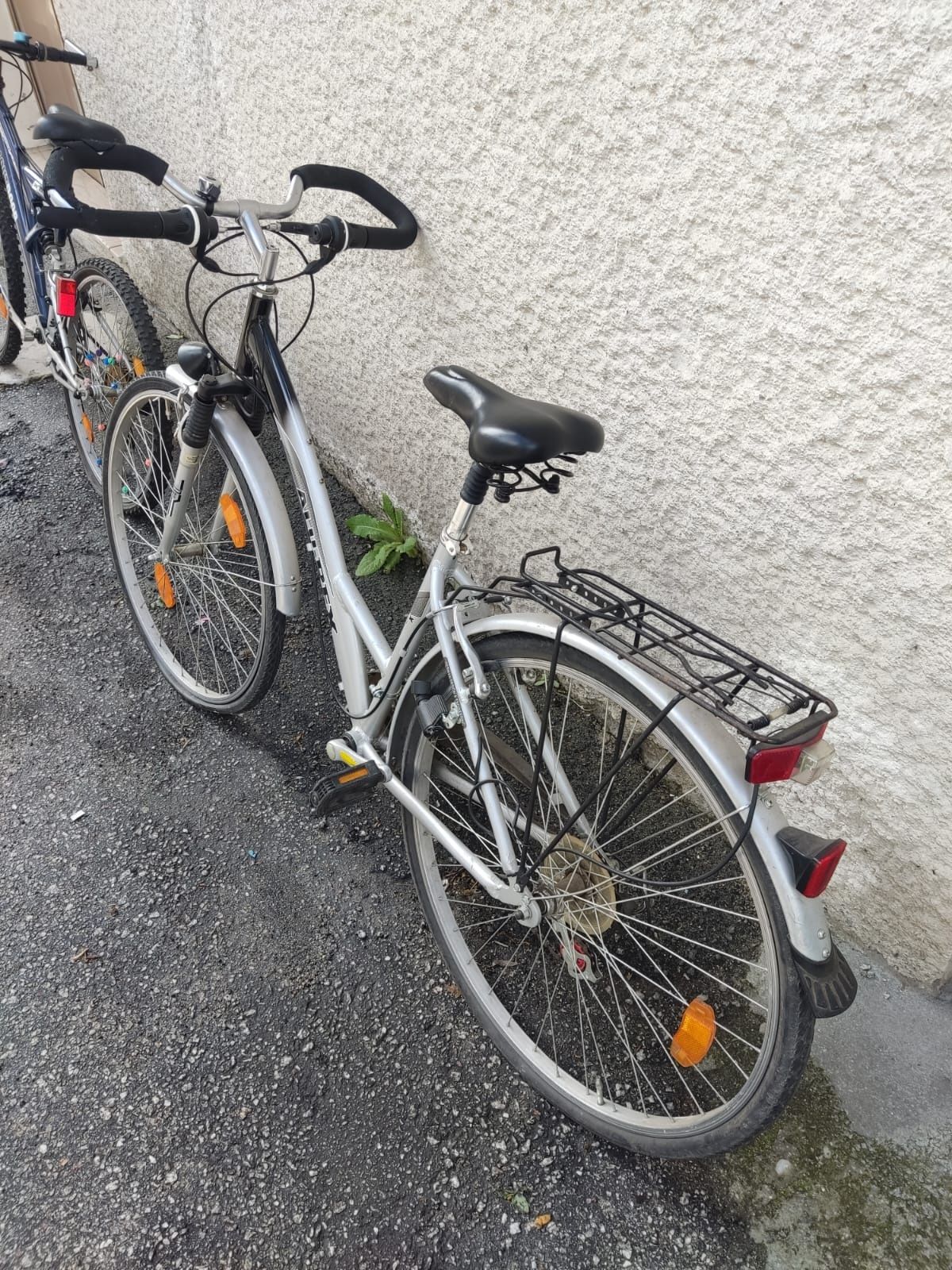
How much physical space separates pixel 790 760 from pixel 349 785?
3.72 feet

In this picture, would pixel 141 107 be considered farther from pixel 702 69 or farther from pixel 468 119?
pixel 702 69

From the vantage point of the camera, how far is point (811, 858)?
128cm

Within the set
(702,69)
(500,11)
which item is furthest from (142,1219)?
(500,11)

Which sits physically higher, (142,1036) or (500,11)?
(500,11)

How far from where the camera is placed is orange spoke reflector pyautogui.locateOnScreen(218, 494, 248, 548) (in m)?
2.26

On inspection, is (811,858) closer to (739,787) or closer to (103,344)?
(739,787)

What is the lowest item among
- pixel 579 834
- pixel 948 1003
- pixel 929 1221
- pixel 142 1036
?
pixel 142 1036

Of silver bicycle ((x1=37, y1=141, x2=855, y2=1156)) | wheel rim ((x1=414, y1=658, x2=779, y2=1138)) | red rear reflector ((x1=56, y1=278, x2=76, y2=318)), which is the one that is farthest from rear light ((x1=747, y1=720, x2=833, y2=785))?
red rear reflector ((x1=56, y1=278, x2=76, y2=318))

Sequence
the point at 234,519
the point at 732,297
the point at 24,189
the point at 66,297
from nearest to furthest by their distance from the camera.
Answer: the point at 732,297
the point at 234,519
the point at 66,297
the point at 24,189

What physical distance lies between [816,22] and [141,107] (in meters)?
3.46

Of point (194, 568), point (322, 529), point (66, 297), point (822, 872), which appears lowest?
point (194, 568)

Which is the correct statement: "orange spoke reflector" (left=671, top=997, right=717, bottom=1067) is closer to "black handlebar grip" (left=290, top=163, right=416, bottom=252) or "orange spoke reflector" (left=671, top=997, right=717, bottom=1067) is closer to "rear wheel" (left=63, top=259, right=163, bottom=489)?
"black handlebar grip" (left=290, top=163, right=416, bottom=252)

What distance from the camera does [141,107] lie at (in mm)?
3789

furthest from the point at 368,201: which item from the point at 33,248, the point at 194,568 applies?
the point at 33,248
